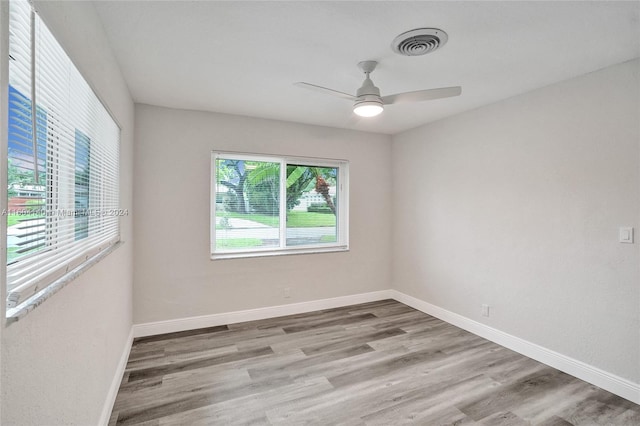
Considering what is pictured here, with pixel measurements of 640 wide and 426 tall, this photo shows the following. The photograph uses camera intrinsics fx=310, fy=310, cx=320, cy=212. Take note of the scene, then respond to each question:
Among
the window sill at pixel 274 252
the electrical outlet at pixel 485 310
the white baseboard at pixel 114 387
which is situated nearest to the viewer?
the white baseboard at pixel 114 387

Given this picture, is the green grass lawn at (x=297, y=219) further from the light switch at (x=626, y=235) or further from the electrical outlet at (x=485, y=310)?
the light switch at (x=626, y=235)

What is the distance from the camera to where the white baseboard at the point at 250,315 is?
328 cm

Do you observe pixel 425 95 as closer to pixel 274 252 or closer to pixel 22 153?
pixel 22 153

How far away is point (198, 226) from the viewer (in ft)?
11.3

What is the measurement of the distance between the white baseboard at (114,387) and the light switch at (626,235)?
366cm

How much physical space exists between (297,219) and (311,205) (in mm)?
281

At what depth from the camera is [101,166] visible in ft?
6.29

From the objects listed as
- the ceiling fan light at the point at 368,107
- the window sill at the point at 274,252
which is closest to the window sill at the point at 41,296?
the ceiling fan light at the point at 368,107

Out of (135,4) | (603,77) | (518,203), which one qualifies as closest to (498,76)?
(603,77)

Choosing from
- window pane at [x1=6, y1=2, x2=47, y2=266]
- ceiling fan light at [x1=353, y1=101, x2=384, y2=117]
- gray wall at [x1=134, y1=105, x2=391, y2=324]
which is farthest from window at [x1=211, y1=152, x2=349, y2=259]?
window pane at [x1=6, y1=2, x2=47, y2=266]

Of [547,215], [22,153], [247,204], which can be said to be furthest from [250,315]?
[547,215]

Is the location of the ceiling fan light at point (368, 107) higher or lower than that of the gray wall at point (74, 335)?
higher

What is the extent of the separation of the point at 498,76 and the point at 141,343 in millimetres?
4059

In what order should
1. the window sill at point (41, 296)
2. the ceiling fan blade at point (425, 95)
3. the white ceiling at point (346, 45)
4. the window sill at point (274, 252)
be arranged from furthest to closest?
the window sill at point (274, 252), the ceiling fan blade at point (425, 95), the white ceiling at point (346, 45), the window sill at point (41, 296)
